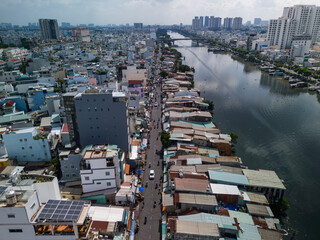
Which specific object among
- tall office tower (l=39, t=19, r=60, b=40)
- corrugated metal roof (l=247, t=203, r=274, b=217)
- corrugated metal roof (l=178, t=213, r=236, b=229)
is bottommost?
corrugated metal roof (l=247, t=203, r=274, b=217)

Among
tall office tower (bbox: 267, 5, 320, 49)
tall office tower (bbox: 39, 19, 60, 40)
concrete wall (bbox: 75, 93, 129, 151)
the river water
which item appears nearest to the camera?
concrete wall (bbox: 75, 93, 129, 151)

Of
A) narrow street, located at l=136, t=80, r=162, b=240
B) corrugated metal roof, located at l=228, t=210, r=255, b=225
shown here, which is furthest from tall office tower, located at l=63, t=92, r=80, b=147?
corrugated metal roof, located at l=228, t=210, r=255, b=225

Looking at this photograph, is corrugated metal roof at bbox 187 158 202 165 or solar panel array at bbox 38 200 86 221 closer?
solar panel array at bbox 38 200 86 221

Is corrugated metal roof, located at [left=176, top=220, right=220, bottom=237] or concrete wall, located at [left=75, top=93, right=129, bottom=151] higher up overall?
concrete wall, located at [left=75, top=93, right=129, bottom=151]

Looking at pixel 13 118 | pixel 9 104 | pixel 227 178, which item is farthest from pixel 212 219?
pixel 9 104

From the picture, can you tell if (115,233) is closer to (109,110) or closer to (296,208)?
(109,110)

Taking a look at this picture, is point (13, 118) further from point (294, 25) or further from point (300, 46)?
point (294, 25)

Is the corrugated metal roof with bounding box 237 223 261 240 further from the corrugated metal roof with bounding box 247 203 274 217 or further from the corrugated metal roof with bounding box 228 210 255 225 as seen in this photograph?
the corrugated metal roof with bounding box 247 203 274 217
